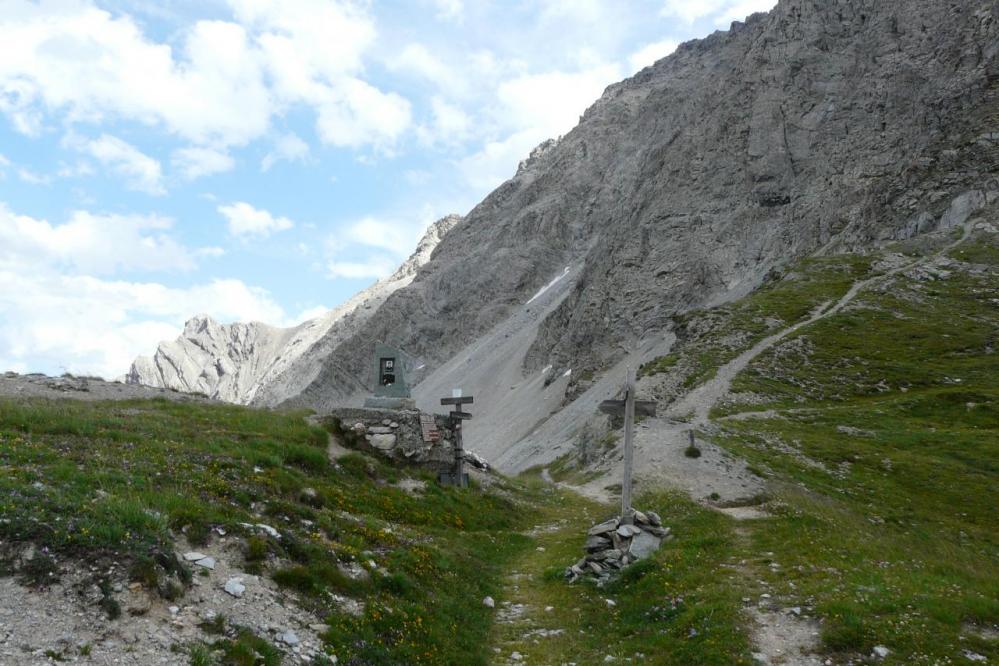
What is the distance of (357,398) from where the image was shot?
6821 inches

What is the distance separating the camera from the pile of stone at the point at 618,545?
17.3m

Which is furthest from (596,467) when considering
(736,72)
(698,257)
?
(736,72)

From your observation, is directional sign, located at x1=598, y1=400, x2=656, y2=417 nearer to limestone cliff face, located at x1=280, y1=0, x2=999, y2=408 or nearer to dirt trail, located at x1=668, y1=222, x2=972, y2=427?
dirt trail, located at x1=668, y1=222, x2=972, y2=427

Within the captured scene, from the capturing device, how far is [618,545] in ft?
59.8

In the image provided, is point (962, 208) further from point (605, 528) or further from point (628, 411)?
point (605, 528)

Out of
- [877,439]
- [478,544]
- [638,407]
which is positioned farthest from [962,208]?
[478,544]

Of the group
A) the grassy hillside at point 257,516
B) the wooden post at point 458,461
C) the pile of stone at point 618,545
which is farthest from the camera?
the wooden post at point 458,461

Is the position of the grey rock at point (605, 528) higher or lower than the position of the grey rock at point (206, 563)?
lower

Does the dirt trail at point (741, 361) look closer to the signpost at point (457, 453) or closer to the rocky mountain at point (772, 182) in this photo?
the rocky mountain at point (772, 182)

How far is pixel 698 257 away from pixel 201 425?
339 feet

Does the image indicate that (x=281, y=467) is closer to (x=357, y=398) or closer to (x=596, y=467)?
(x=596, y=467)

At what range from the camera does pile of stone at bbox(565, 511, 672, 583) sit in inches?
682

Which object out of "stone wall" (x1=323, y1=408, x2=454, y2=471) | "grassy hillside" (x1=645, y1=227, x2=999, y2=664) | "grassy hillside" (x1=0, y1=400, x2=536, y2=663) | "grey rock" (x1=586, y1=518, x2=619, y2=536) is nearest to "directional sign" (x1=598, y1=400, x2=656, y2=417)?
"grey rock" (x1=586, y1=518, x2=619, y2=536)

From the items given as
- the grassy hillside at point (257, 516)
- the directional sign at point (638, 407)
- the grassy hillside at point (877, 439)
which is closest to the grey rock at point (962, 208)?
the grassy hillside at point (877, 439)
